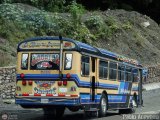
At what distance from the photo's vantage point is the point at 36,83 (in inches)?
774

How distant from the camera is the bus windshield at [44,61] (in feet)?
64.4

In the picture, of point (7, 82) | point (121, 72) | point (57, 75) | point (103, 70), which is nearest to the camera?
point (57, 75)

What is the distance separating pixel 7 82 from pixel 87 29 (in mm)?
13661

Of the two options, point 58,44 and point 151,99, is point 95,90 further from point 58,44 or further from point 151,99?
point 151,99

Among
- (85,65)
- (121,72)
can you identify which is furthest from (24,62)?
(121,72)

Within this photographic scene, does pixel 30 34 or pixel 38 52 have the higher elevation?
pixel 30 34

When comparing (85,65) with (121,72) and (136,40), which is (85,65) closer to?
(121,72)

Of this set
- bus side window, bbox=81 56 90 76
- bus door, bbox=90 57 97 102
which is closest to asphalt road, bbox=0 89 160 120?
bus door, bbox=90 57 97 102

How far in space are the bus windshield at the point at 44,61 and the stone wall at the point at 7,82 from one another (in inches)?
290

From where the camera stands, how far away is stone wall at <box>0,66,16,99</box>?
27.0 metres

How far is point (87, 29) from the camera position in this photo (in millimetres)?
40344

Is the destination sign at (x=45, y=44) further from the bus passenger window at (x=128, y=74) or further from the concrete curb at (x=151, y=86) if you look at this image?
the concrete curb at (x=151, y=86)

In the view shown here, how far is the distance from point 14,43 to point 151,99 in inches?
375

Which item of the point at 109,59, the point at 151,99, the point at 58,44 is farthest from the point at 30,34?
the point at 58,44
